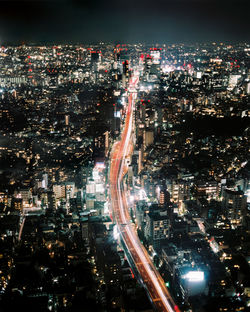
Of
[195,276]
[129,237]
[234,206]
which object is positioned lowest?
[195,276]

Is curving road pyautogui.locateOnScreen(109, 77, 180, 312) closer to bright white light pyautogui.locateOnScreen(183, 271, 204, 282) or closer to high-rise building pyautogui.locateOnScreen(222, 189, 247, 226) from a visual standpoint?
bright white light pyautogui.locateOnScreen(183, 271, 204, 282)

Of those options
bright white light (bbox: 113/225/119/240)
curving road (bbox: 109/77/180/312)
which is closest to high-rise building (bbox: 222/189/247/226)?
curving road (bbox: 109/77/180/312)

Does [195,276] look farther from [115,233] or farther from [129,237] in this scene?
[115,233]

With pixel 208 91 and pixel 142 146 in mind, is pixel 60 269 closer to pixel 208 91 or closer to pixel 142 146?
pixel 142 146

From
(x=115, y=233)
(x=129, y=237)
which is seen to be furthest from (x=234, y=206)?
(x=115, y=233)

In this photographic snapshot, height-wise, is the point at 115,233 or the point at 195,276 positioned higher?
the point at 115,233

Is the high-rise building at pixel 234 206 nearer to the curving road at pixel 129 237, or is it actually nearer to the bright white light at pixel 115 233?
the curving road at pixel 129 237

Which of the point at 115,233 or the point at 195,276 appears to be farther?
the point at 115,233
